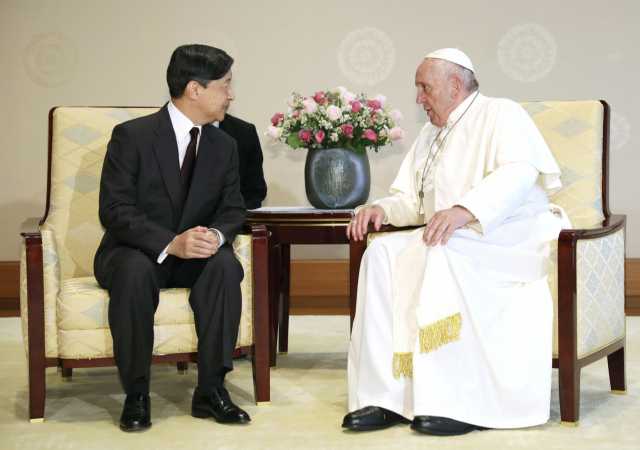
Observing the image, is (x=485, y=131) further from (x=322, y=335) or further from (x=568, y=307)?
(x=322, y=335)

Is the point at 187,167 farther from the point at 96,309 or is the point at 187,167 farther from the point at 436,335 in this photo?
the point at 436,335

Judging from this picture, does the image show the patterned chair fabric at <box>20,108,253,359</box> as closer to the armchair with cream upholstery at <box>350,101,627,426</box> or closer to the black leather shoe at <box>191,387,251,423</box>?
the black leather shoe at <box>191,387,251,423</box>

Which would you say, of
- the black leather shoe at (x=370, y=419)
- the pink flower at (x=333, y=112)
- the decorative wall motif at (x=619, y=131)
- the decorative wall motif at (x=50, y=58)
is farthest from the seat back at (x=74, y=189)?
the decorative wall motif at (x=619, y=131)

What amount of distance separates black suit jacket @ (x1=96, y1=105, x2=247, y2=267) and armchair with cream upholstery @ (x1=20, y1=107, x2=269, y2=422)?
0.59 ft

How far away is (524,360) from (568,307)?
0.80 ft

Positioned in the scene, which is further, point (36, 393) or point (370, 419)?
point (36, 393)

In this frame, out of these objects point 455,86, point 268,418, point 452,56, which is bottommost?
point 268,418

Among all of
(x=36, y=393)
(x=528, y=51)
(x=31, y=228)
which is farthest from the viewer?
(x=528, y=51)

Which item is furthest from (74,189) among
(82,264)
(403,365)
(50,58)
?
(50,58)

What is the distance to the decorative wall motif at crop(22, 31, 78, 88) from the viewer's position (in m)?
4.84

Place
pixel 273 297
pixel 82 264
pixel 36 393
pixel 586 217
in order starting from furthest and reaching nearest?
pixel 273 297 < pixel 82 264 < pixel 586 217 < pixel 36 393

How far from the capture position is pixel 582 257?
2.42 meters

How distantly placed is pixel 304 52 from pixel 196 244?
8.71ft

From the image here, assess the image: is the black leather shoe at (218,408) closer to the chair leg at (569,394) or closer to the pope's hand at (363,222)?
the pope's hand at (363,222)
